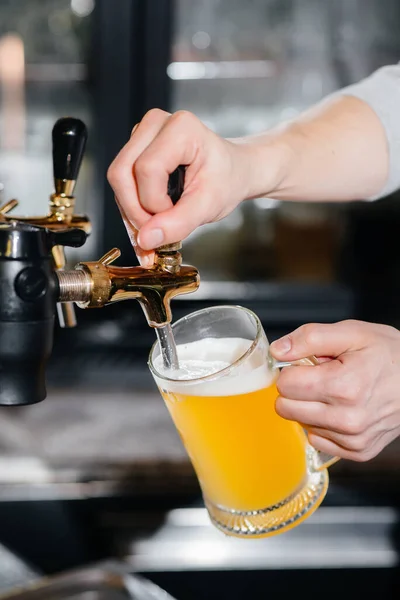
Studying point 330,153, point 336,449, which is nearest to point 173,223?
point 336,449

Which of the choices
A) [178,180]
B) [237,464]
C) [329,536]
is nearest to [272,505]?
[237,464]

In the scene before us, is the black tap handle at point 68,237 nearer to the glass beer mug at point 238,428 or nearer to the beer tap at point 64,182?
the beer tap at point 64,182

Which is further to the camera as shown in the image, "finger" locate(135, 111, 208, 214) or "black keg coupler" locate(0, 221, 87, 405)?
"finger" locate(135, 111, 208, 214)

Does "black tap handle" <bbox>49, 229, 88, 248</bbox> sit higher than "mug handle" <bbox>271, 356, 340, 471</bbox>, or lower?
higher

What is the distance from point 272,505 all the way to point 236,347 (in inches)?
6.9

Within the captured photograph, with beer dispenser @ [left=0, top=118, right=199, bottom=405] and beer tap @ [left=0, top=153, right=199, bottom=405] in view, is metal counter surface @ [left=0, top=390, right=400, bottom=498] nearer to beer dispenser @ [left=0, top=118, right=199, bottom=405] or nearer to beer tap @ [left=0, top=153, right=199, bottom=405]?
beer dispenser @ [left=0, top=118, right=199, bottom=405]

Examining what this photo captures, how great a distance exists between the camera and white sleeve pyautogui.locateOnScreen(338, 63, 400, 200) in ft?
3.96

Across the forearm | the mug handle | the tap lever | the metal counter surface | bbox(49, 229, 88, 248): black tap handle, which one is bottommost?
the metal counter surface

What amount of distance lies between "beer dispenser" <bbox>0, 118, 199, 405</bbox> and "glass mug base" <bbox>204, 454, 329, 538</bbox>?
293mm

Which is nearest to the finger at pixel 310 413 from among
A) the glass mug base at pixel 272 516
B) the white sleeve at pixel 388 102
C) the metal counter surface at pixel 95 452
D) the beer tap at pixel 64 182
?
the glass mug base at pixel 272 516

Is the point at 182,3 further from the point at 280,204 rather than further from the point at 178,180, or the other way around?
the point at 178,180

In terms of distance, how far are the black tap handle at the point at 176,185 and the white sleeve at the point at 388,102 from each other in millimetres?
479

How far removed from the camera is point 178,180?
0.81m

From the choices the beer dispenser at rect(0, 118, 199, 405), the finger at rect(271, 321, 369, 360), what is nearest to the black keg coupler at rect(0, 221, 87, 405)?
the beer dispenser at rect(0, 118, 199, 405)
